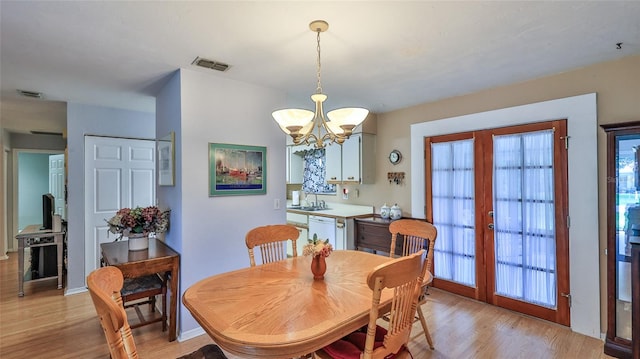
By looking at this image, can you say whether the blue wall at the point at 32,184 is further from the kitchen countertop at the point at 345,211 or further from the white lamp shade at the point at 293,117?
the white lamp shade at the point at 293,117

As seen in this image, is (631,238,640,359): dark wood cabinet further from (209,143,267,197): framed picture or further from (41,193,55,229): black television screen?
(41,193,55,229): black television screen

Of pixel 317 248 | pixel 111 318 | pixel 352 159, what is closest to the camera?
pixel 111 318

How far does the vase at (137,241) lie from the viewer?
2721 mm

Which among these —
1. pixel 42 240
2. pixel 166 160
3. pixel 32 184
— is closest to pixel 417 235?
pixel 166 160

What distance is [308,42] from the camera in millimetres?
2152

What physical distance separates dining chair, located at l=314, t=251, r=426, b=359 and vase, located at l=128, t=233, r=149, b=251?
6.68 ft

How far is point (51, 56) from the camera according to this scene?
2379 mm

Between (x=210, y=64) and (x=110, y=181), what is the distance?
2606 millimetres

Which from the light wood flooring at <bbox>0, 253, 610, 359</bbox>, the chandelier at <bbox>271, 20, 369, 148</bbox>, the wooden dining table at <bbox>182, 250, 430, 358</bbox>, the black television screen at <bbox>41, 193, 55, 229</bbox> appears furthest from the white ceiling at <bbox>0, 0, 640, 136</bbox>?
the light wood flooring at <bbox>0, 253, 610, 359</bbox>

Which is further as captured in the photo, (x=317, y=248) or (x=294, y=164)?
(x=294, y=164)

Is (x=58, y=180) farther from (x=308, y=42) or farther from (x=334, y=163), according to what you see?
(x=308, y=42)

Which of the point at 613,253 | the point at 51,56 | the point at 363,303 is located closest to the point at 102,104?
the point at 51,56

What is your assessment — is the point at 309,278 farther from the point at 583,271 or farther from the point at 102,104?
the point at 102,104

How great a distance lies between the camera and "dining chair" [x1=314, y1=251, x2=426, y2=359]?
1.33m
